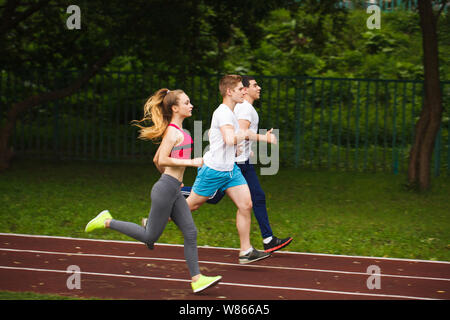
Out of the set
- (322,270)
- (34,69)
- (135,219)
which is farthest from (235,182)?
(34,69)

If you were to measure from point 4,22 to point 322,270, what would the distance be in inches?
402

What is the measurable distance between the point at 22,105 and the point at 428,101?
8352mm

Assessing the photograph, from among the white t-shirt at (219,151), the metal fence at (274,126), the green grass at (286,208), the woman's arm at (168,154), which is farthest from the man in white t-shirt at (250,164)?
the metal fence at (274,126)

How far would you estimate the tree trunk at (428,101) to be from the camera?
13.0 m

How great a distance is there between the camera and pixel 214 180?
7.57 metres

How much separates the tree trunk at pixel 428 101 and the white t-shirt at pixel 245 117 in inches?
238

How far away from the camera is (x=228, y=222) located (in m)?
10.4

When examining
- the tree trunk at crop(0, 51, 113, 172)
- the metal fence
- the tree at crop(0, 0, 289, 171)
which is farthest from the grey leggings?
the metal fence

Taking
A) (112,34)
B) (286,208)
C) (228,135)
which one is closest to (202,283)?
(228,135)

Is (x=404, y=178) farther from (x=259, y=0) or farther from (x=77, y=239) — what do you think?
(x=77, y=239)

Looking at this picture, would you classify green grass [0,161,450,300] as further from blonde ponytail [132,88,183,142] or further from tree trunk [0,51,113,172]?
blonde ponytail [132,88,183,142]

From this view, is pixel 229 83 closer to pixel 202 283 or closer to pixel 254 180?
pixel 254 180

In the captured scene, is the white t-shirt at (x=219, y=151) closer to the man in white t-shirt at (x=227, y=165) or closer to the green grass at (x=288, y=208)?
the man in white t-shirt at (x=227, y=165)

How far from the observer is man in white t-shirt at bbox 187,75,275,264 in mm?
7406
